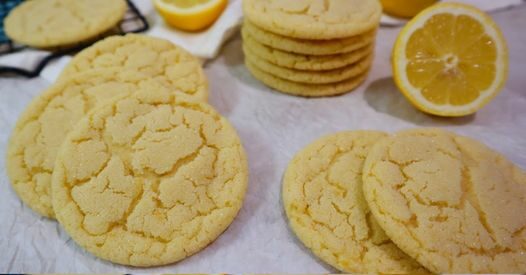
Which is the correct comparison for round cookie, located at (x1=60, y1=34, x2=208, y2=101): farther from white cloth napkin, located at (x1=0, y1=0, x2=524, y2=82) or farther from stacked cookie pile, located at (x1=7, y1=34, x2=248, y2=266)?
white cloth napkin, located at (x1=0, y1=0, x2=524, y2=82)

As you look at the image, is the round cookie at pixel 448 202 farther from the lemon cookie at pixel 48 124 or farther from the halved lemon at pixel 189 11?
the halved lemon at pixel 189 11

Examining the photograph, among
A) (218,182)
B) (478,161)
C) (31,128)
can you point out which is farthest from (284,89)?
(31,128)

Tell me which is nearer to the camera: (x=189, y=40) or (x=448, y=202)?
(x=448, y=202)

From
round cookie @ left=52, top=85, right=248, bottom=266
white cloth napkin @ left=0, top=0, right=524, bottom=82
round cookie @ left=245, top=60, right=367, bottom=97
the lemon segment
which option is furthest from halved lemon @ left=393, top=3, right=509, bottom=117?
round cookie @ left=52, top=85, right=248, bottom=266

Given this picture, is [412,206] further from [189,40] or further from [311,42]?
[189,40]

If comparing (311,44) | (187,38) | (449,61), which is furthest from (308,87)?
(187,38)

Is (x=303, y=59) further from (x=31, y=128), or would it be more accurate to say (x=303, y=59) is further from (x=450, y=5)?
(x=31, y=128)
